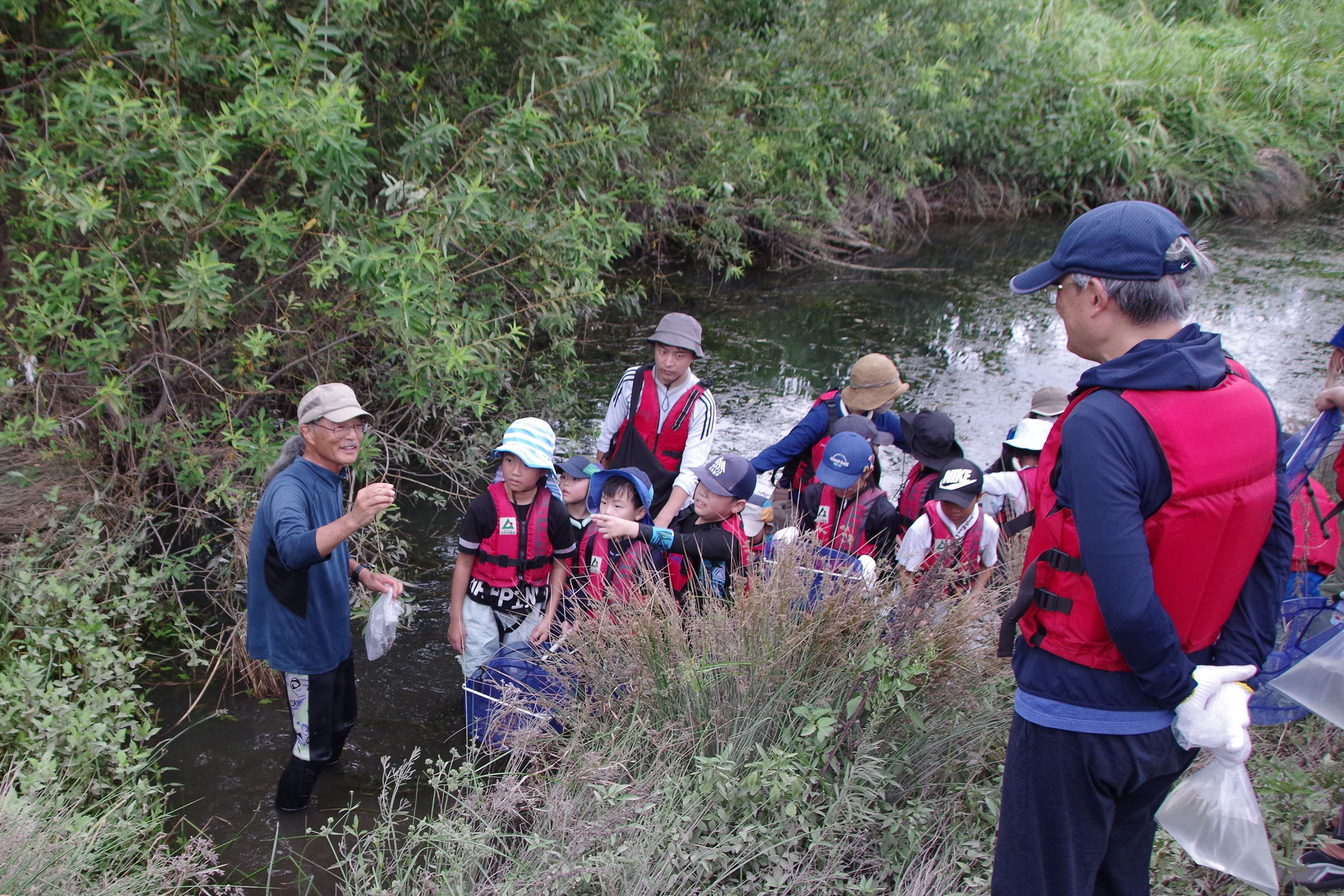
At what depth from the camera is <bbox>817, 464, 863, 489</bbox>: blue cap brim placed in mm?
4805

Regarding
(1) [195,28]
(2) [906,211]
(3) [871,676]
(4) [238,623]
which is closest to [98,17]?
(1) [195,28]

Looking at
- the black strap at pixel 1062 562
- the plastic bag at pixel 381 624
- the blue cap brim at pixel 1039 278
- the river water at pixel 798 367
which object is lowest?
the river water at pixel 798 367

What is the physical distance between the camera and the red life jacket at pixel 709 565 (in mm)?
4371

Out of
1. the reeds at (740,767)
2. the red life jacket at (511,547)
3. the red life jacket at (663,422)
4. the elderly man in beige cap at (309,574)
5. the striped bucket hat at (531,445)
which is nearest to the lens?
the reeds at (740,767)

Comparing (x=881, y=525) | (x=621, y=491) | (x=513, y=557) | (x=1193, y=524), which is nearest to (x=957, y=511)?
(x=881, y=525)

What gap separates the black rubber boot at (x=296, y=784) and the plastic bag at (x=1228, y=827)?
3.33 metres

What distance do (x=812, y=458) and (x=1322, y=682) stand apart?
3092 millimetres

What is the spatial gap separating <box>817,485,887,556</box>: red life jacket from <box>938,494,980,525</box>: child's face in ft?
1.35

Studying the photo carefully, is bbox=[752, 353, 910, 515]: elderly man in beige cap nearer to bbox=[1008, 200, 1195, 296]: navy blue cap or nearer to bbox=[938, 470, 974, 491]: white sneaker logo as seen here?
bbox=[938, 470, 974, 491]: white sneaker logo

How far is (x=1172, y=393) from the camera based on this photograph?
2.07 meters

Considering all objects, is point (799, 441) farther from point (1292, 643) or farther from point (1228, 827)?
point (1228, 827)

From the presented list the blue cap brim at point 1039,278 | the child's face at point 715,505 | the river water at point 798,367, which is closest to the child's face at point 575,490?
the child's face at point 715,505

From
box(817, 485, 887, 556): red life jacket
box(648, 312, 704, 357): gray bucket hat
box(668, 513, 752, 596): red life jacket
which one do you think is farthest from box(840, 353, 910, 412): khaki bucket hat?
box(668, 513, 752, 596): red life jacket

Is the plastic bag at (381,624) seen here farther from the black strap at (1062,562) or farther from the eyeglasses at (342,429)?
the black strap at (1062,562)
